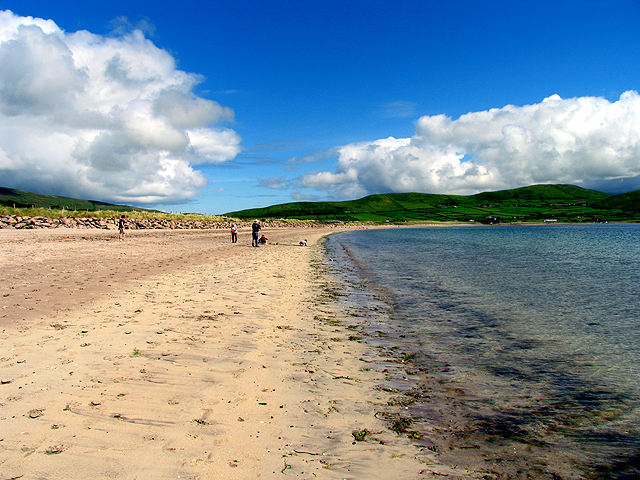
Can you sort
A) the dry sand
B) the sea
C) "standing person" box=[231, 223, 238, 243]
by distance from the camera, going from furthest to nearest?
"standing person" box=[231, 223, 238, 243] < the sea < the dry sand

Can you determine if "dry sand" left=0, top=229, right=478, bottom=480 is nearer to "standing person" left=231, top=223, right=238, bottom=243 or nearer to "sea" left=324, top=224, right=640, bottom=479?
"sea" left=324, top=224, right=640, bottom=479

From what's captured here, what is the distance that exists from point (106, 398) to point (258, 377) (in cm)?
232

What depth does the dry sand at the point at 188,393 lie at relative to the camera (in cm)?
393

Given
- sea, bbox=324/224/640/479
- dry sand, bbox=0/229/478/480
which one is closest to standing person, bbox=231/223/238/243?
sea, bbox=324/224/640/479

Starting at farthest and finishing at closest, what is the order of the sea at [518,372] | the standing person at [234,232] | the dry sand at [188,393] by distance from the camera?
1. the standing person at [234,232]
2. the sea at [518,372]
3. the dry sand at [188,393]

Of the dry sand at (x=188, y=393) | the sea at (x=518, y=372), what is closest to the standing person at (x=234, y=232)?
the sea at (x=518, y=372)

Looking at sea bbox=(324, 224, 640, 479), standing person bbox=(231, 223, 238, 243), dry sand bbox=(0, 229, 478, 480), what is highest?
standing person bbox=(231, 223, 238, 243)

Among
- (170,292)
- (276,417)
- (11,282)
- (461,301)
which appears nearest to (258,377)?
(276,417)

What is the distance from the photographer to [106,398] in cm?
512

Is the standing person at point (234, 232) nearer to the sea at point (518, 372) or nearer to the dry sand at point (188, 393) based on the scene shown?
the sea at point (518, 372)

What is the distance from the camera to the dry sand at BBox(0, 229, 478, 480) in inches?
155

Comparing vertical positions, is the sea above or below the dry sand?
below

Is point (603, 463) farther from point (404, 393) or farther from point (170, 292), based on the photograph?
point (170, 292)

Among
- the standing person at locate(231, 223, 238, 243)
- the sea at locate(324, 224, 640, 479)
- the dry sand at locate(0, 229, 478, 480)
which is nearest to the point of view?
the dry sand at locate(0, 229, 478, 480)
